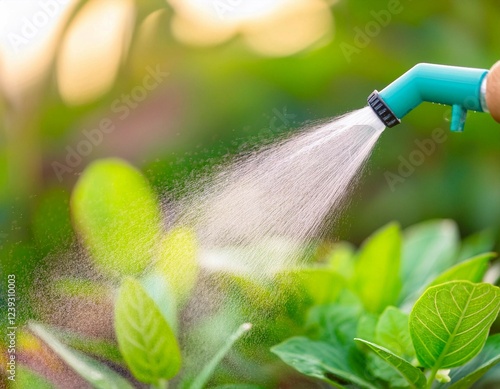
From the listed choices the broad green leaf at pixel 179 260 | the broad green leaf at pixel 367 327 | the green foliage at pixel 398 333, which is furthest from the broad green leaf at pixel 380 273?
the broad green leaf at pixel 179 260

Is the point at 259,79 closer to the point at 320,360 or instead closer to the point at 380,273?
the point at 380,273

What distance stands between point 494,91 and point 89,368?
0.50 m

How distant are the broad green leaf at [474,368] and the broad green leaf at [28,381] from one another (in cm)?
43

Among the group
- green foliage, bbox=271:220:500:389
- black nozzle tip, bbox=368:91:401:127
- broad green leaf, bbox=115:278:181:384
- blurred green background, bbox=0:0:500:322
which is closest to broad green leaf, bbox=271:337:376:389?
green foliage, bbox=271:220:500:389

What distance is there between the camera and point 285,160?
0.81m

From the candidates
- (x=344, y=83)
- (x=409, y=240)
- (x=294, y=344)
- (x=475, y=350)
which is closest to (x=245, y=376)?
(x=294, y=344)

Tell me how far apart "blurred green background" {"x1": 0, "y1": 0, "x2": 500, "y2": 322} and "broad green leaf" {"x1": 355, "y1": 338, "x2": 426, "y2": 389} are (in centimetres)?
67

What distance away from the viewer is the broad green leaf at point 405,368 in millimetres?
570

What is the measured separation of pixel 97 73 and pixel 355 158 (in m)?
0.70

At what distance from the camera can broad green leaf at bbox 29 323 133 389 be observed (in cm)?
62

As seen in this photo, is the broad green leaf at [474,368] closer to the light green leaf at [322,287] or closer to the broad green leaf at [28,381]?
the light green leaf at [322,287]

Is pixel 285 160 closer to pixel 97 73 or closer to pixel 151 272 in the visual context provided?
pixel 151 272

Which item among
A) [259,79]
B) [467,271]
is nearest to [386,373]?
[467,271]

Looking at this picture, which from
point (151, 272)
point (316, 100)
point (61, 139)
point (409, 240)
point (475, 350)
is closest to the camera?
point (475, 350)
